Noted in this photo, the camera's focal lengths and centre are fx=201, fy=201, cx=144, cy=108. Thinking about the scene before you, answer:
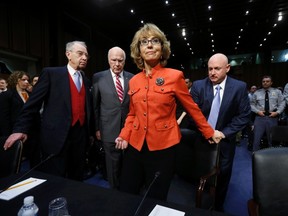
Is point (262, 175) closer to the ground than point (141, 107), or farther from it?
closer to the ground

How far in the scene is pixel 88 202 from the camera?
96 cm

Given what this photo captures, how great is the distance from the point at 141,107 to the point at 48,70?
1.03 metres

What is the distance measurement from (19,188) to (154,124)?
0.85 meters

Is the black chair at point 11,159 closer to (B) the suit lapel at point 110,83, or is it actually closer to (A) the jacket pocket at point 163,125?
(B) the suit lapel at point 110,83

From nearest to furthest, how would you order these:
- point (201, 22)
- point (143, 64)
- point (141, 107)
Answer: point (141, 107) < point (143, 64) < point (201, 22)

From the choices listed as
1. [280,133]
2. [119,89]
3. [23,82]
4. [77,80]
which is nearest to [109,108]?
[119,89]

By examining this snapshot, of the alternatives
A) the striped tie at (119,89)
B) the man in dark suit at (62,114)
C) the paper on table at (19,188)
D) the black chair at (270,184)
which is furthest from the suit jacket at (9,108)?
the black chair at (270,184)

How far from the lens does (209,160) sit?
1.63m

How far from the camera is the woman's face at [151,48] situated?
4.18ft

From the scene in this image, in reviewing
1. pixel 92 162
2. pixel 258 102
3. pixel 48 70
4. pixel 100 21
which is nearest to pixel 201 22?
pixel 100 21

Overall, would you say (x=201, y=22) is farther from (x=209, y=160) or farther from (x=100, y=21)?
(x=209, y=160)

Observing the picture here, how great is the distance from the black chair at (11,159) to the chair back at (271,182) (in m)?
1.64

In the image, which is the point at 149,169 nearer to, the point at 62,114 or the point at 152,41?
the point at 152,41

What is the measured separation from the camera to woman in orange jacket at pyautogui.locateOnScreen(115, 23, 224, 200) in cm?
125
